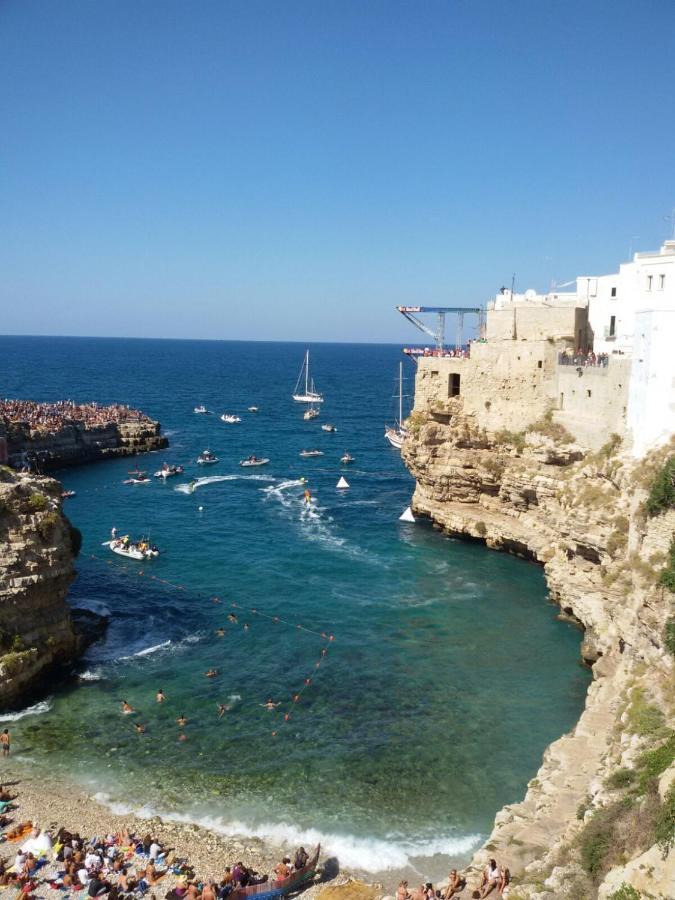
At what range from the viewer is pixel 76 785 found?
24.4 meters

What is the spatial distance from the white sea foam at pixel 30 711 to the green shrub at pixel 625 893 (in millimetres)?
22766

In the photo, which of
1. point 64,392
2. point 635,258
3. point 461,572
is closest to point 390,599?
point 461,572

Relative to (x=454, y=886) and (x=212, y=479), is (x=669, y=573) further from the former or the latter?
(x=212, y=479)

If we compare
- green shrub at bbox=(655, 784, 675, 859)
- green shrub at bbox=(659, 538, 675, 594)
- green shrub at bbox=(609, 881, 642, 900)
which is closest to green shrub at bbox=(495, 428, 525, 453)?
green shrub at bbox=(659, 538, 675, 594)

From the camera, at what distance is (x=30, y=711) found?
93.6 ft

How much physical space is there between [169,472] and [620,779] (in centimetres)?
5731

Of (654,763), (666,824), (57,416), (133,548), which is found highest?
(57,416)

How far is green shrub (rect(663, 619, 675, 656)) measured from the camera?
2155cm

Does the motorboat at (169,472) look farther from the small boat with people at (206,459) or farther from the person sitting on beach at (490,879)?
the person sitting on beach at (490,879)

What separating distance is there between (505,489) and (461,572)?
610 centimetres

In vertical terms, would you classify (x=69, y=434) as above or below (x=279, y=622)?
above

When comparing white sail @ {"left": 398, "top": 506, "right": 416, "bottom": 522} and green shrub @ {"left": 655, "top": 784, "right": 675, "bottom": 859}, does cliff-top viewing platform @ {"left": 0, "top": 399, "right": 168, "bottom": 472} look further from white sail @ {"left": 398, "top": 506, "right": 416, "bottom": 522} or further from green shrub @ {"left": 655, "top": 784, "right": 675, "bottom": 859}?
green shrub @ {"left": 655, "top": 784, "right": 675, "bottom": 859}

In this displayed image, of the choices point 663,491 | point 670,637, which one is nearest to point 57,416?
point 663,491

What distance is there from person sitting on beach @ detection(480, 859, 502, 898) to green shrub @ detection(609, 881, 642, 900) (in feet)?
18.1
